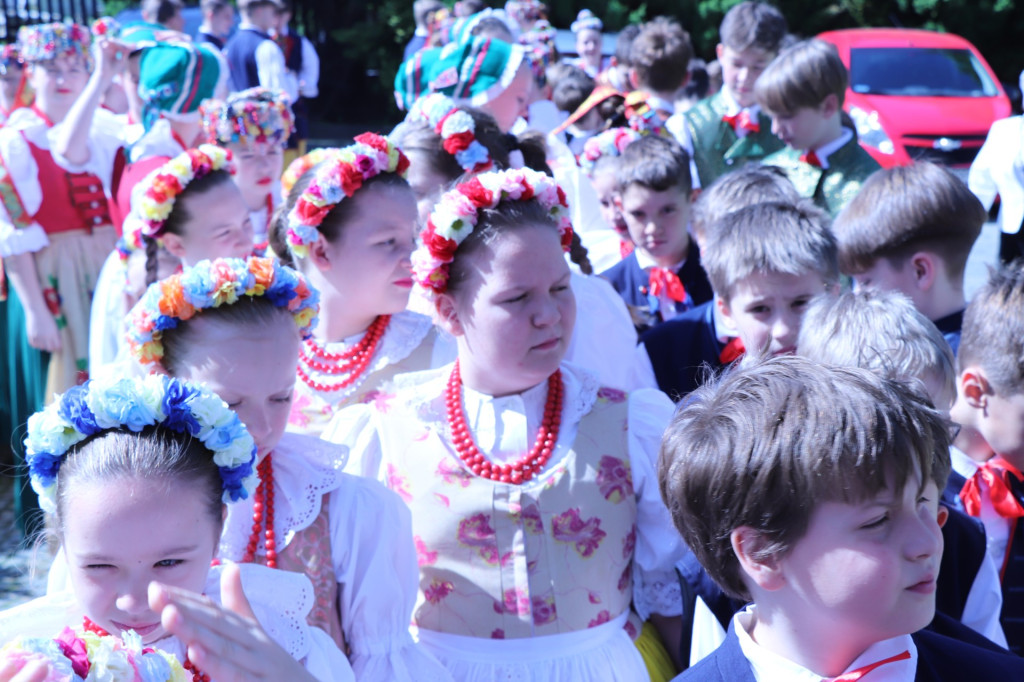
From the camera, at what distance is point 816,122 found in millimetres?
4758

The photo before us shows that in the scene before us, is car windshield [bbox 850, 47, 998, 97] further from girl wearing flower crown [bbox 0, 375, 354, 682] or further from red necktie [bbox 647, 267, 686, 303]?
girl wearing flower crown [bbox 0, 375, 354, 682]

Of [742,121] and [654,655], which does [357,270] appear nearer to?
[654,655]

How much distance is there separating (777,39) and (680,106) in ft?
12.4

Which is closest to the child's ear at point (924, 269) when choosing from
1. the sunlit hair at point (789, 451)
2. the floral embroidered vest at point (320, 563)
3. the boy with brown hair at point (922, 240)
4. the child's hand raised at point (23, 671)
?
the boy with brown hair at point (922, 240)

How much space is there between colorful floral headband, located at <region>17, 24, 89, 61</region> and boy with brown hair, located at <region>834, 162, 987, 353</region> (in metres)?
4.77

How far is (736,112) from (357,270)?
328 centimetres

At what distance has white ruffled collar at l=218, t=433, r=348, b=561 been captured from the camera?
227 centimetres

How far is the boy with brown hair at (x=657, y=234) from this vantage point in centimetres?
418

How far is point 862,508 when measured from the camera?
1610mm

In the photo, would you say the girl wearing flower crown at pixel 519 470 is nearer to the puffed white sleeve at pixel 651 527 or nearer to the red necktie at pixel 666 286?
the puffed white sleeve at pixel 651 527

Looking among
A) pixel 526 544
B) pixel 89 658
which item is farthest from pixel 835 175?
pixel 89 658

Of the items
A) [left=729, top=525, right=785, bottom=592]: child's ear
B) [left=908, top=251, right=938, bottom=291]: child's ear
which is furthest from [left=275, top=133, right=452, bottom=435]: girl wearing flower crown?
A: [left=729, top=525, right=785, bottom=592]: child's ear

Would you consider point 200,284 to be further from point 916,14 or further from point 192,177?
point 916,14

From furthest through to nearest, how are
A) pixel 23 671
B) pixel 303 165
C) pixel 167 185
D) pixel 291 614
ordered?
pixel 167 185, pixel 303 165, pixel 291 614, pixel 23 671
